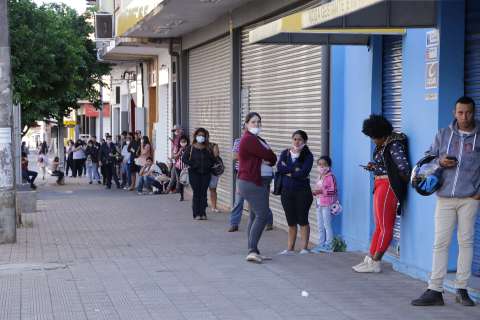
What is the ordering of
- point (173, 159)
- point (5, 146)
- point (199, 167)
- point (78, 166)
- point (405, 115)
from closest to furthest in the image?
point (405, 115), point (5, 146), point (199, 167), point (173, 159), point (78, 166)

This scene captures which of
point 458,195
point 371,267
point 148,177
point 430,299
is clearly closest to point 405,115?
point 371,267

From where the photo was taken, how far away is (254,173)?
10930 millimetres

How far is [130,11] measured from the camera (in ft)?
70.3

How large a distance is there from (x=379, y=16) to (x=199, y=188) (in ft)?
24.8

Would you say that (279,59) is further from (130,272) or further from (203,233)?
(130,272)

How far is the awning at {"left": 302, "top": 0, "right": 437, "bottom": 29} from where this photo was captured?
29.3ft

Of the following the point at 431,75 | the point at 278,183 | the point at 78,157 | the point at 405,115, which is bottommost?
the point at 78,157

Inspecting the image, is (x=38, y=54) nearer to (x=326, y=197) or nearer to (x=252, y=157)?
(x=326, y=197)

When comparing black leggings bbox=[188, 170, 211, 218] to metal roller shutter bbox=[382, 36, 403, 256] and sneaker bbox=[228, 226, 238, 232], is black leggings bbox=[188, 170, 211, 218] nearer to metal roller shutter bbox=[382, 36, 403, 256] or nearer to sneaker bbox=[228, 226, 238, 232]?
sneaker bbox=[228, 226, 238, 232]

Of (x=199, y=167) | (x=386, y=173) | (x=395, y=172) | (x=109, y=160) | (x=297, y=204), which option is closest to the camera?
(x=395, y=172)

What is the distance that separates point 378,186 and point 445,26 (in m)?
1.87

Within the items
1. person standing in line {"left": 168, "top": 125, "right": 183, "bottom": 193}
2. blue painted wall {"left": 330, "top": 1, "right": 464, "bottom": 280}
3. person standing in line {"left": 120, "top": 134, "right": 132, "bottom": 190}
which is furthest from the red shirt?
person standing in line {"left": 120, "top": 134, "right": 132, "bottom": 190}

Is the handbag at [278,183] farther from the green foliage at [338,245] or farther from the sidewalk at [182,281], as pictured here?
the green foliage at [338,245]

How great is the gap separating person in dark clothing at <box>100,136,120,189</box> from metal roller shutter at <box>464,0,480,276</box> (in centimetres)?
1945
